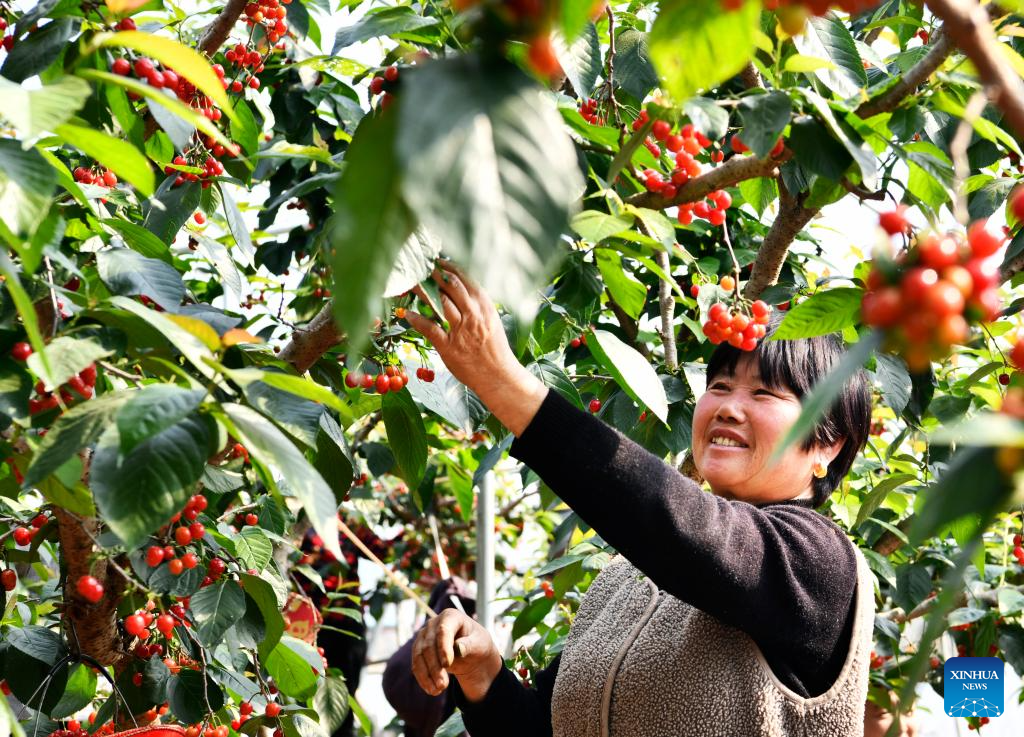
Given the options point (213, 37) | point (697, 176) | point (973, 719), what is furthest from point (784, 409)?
point (973, 719)

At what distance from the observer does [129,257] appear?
4.18 ft

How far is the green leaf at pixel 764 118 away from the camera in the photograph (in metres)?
1.07

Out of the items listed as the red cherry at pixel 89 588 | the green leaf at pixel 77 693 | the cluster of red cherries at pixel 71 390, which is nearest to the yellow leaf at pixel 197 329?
the cluster of red cherries at pixel 71 390

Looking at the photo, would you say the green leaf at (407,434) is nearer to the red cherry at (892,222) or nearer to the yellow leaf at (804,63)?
the yellow leaf at (804,63)

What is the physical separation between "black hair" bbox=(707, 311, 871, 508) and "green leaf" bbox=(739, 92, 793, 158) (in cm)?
51

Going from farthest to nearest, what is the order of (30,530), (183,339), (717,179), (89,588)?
(30,530)
(89,588)
(717,179)
(183,339)

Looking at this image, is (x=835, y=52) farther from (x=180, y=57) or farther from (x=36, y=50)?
(x=36, y=50)

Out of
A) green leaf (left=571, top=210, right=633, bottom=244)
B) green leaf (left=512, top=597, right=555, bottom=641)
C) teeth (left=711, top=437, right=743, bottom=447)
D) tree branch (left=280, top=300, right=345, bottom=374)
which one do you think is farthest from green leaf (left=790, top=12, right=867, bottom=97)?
green leaf (left=512, top=597, right=555, bottom=641)

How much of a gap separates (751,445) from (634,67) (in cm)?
56

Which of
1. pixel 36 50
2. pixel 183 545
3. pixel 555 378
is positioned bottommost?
pixel 183 545

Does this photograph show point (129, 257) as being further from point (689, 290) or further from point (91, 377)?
point (689, 290)

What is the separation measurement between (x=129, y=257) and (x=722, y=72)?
2.93 feet

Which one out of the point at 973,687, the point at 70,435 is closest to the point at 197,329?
the point at 70,435

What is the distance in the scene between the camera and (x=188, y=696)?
1685mm
